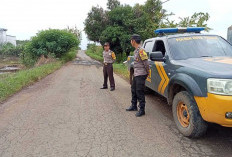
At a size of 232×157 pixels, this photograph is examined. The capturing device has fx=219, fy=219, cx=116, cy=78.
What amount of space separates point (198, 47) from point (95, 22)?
1895 centimetres

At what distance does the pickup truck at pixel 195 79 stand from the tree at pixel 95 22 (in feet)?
Result: 56.5

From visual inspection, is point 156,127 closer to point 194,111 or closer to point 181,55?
point 194,111

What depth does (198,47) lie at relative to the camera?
4590 millimetres

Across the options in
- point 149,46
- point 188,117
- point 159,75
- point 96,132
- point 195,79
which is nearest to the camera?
point 195,79

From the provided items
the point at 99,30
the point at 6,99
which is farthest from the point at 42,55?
the point at 6,99

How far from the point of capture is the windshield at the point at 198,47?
446 cm

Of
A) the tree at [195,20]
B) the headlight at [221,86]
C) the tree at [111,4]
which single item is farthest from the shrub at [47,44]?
the headlight at [221,86]

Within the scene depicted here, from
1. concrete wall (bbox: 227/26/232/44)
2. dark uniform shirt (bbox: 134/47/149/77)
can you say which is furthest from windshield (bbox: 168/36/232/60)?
concrete wall (bbox: 227/26/232/44)

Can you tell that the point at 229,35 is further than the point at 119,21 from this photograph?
No

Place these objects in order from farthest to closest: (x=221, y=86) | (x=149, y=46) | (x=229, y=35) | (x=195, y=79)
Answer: (x=229, y=35)
(x=149, y=46)
(x=195, y=79)
(x=221, y=86)

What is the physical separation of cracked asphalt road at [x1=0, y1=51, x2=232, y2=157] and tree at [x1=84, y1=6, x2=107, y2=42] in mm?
16963

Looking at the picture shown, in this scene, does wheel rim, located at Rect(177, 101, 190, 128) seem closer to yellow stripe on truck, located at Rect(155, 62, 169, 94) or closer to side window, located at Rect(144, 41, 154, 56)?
yellow stripe on truck, located at Rect(155, 62, 169, 94)

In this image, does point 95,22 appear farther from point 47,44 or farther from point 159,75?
point 159,75

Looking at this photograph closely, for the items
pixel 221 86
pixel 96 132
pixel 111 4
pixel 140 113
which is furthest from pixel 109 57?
pixel 111 4
